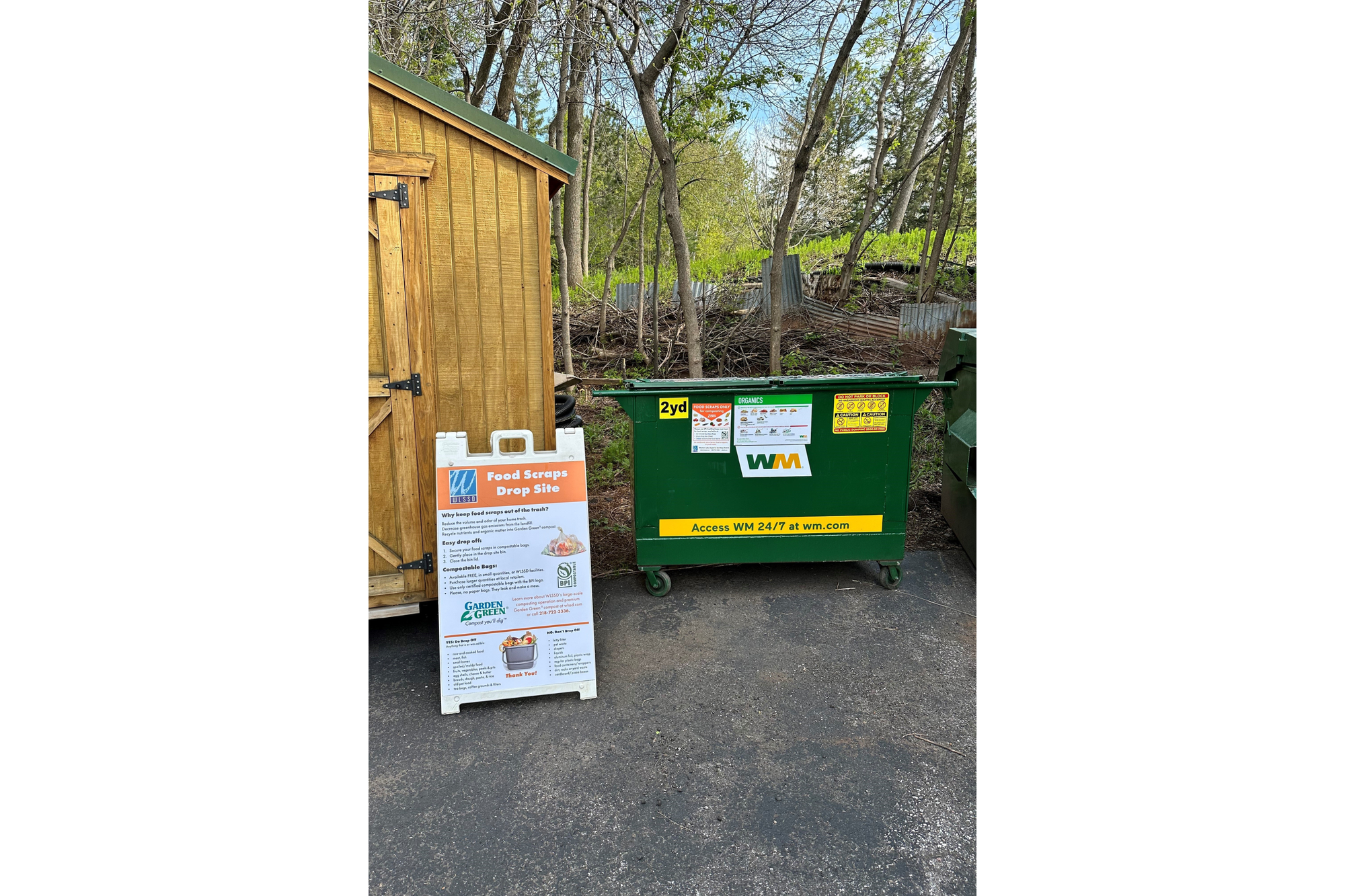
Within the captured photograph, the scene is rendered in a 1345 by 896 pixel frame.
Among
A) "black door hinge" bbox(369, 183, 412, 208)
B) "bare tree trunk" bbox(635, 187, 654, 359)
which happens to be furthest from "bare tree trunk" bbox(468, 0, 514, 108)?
"black door hinge" bbox(369, 183, 412, 208)

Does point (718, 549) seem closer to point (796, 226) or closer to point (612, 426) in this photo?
point (612, 426)

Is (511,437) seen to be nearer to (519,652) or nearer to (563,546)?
(563,546)

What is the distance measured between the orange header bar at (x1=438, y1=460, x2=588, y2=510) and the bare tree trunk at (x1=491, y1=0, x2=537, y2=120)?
4725 mm

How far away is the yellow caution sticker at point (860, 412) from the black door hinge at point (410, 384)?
2.34m

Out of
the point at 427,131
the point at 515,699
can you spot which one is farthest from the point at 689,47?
the point at 515,699

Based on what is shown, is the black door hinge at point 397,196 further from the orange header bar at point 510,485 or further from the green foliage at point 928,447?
the green foliage at point 928,447

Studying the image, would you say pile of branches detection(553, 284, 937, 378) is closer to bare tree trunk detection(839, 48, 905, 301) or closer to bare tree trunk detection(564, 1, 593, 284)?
bare tree trunk detection(839, 48, 905, 301)

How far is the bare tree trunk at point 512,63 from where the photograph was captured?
246 inches

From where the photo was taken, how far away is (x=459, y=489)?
3.03 metres

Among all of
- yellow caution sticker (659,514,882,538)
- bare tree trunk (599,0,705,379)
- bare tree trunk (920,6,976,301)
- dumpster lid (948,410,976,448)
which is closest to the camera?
yellow caution sticker (659,514,882,538)

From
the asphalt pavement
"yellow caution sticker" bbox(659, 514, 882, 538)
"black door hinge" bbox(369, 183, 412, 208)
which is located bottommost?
the asphalt pavement

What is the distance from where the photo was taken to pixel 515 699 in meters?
3.11

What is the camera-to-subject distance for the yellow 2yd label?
Result: 3.86 m

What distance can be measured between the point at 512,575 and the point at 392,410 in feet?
3.53
